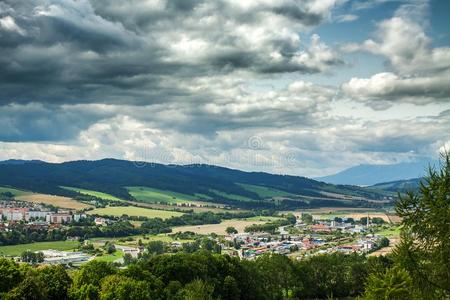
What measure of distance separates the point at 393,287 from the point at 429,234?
10.4 ft

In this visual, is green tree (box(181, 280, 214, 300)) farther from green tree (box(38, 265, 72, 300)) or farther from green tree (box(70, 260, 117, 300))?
green tree (box(38, 265, 72, 300))

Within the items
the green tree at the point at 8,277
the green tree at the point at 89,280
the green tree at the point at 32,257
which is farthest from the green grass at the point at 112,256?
the green tree at the point at 8,277

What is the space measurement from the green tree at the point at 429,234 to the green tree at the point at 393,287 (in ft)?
1.82

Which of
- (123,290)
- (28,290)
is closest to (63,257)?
(28,290)

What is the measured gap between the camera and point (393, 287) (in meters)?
25.3

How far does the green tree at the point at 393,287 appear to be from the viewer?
2486 centimetres

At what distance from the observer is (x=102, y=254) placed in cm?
17000

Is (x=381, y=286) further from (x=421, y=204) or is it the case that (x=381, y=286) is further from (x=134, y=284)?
(x=134, y=284)

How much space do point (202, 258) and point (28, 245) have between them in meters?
130

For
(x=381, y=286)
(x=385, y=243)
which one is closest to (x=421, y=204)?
(x=381, y=286)

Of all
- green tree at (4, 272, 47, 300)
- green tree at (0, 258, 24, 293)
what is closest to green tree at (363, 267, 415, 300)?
green tree at (4, 272, 47, 300)

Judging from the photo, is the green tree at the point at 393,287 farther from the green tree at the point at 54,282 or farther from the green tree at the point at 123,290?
the green tree at the point at 54,282

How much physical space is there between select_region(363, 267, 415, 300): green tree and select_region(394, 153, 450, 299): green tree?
55cm

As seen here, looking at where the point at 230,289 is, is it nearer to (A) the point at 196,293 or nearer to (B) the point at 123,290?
(A) the point at 196,293
